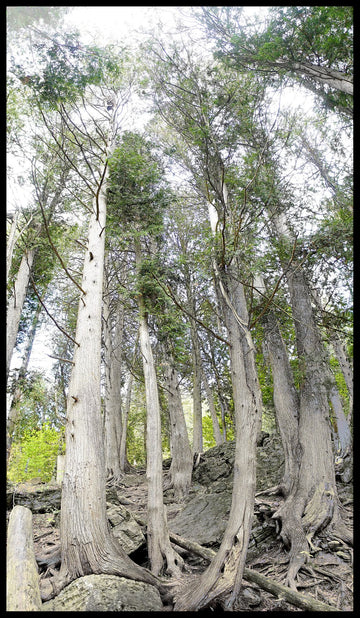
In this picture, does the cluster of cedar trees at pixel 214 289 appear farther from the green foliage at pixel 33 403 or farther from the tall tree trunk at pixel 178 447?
the green foliage at pixel 33 403

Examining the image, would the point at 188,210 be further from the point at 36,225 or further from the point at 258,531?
the point at 258,531

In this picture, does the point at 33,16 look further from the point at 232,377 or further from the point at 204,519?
the point at 204,519

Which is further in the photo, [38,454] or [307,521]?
[38,454]

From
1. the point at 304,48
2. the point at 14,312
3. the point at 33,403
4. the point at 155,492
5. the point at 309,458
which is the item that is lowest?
the point at 155,492

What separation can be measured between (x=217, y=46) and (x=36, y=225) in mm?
7308

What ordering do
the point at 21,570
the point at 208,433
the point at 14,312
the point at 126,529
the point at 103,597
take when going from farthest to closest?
the point at 208,433
the point at 14,312
the point at 126,529
the point at 103,597
the point at 21,570

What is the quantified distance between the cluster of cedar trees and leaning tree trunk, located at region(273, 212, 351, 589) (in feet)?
0.07

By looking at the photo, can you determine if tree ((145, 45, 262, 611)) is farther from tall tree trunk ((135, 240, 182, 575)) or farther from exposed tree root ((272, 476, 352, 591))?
exposed tree root ((272, 476, 352, 591))

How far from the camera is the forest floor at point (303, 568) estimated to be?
3965mm

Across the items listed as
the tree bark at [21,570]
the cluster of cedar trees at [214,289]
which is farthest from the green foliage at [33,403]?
the tree bark at [21,570]

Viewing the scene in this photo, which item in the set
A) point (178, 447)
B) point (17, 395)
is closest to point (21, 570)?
point (178, 447)

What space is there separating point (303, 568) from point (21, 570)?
382 centimetres

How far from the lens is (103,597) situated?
3.38 metres

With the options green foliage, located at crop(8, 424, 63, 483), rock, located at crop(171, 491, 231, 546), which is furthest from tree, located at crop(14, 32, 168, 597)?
green foliage, located at crop(8, 424, 63, 483)
